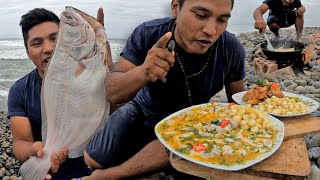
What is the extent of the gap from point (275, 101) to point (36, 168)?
1660 mm

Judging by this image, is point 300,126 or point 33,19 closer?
point 300,126

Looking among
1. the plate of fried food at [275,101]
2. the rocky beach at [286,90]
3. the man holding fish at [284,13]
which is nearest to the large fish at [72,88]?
the rocky beach at [286,90]

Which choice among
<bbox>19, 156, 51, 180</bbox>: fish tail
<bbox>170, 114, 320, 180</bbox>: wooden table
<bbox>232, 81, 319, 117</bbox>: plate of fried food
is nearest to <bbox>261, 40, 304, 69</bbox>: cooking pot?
<bbox>232, 81, 319, 117</bbox>: plate of fried food

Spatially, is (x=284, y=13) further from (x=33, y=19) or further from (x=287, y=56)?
(x=33, y=19)

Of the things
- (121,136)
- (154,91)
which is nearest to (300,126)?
(154,91)

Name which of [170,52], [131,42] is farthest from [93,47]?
[170,52]

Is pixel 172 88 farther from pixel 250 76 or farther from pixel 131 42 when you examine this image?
pixel 250 76

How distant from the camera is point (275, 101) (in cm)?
265

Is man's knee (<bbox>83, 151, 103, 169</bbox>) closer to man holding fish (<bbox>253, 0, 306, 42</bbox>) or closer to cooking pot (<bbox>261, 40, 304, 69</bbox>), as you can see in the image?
cooking pot (<bbox>261, 40, 304, 69</bbox>)

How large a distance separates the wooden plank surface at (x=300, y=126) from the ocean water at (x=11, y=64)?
574cm

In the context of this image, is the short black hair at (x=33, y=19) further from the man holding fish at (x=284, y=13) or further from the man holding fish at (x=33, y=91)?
the man holding fish at (x=284, y=13)

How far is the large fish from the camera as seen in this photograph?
2371 mm

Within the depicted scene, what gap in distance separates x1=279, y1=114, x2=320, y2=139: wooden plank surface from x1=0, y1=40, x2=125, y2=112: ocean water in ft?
18.8

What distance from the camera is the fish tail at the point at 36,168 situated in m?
2.52
